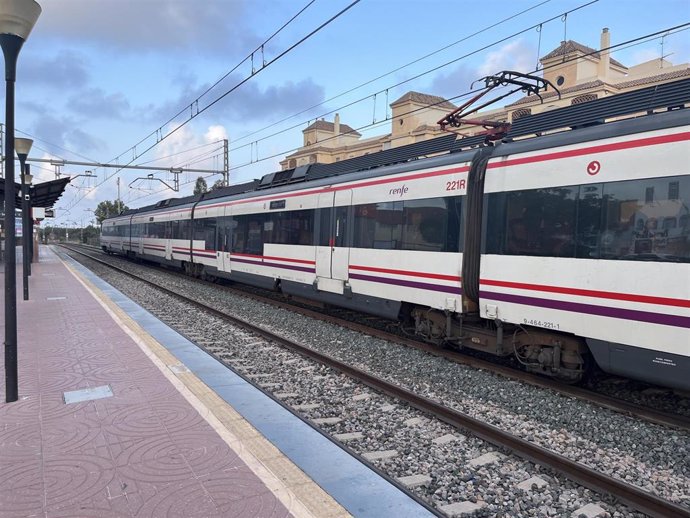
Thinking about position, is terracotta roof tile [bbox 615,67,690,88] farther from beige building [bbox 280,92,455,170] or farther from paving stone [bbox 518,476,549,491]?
paving stone [bbox 518,476,549,491]

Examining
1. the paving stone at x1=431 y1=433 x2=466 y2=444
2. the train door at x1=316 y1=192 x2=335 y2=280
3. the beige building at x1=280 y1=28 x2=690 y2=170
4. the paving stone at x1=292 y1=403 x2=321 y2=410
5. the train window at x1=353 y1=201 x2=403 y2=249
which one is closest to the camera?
the paving stone at x1=431 y1=433 x2=466 y2=444

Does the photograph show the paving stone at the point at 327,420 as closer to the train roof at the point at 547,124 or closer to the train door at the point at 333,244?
the train roof at the point at 547,124

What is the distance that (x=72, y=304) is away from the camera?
11.7 metres

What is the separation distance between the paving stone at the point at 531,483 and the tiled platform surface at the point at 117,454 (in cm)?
186

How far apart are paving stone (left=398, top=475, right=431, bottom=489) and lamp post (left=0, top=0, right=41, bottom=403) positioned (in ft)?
12.6

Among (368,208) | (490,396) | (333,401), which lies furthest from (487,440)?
(368,208)

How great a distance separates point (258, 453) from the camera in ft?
12.5

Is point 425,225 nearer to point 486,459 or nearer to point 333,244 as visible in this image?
point 333,244

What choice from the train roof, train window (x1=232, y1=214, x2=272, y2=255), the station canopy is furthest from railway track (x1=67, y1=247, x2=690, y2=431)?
the station canopy

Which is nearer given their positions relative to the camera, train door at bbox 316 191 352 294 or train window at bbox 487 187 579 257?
train window at bbox 487 187 579 257

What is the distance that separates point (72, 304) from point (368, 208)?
757 cm

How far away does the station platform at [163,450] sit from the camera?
10.2 ft

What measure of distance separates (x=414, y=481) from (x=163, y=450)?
1.98m

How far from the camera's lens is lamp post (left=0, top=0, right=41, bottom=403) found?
452cm
